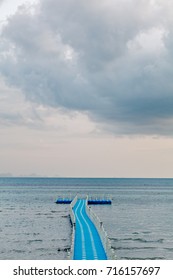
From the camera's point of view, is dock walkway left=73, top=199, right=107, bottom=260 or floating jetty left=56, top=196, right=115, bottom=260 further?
dock walkway left=73, top=199, right=107, bottom=260

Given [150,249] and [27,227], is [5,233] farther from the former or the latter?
[150,249]

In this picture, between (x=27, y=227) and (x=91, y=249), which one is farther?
(x=27, y=227)

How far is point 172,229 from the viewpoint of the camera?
66875mm

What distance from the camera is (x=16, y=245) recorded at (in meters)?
52.4

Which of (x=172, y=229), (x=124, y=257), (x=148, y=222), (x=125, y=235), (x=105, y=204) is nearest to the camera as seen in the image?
(x=124, y=257)

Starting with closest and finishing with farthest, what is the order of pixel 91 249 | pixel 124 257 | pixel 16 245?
pixel 91 249 < pixel 124 257 < pixel 16 245

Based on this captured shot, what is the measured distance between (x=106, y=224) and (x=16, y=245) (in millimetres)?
22304

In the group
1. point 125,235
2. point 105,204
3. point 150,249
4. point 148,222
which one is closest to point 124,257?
point 150,249

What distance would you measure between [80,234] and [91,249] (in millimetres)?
9832

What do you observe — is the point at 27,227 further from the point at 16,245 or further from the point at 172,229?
the point at 172,229

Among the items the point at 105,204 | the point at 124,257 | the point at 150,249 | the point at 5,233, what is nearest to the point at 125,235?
the point at 150,249

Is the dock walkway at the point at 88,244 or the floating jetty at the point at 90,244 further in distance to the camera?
the dock walkway at the point at 88,244

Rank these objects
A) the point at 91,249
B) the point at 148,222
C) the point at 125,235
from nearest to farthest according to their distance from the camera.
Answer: the point at 91,249 → the point at 125,235 → the point at 148,222

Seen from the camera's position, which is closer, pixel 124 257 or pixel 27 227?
pixel 124 257
